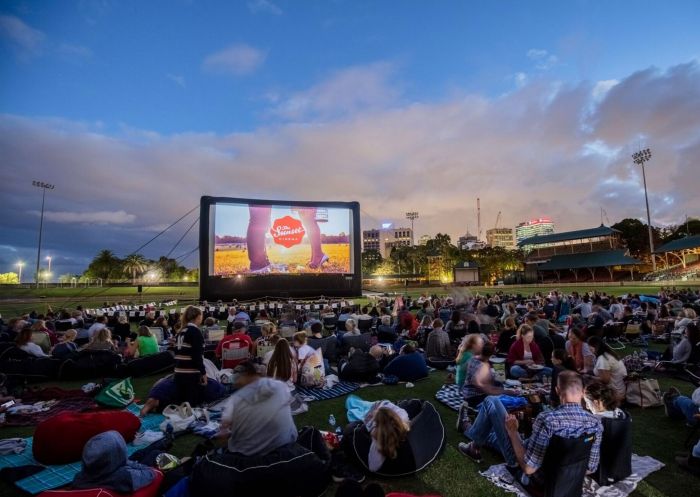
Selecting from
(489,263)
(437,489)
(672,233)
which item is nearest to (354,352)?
(437,489)

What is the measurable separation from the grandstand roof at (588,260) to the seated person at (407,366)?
56316 millimetres

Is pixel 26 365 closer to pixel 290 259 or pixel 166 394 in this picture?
pixel 166 394

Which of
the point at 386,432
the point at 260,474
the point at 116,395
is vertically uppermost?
the point at 386,432

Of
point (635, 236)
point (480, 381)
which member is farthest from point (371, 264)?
point (480, 381)

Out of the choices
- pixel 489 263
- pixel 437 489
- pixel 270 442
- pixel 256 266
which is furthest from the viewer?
pixel 489 263

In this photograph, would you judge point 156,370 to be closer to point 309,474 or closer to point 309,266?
point 309,474

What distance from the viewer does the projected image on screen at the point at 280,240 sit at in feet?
80.6

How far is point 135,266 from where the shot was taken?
84.6 metres

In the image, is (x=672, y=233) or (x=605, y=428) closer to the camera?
(x=605, y=428)

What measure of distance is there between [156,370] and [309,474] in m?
6.66

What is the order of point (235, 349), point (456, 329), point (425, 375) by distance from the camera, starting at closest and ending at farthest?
point (425, 375) → point (235, 349) → point (456, 329)

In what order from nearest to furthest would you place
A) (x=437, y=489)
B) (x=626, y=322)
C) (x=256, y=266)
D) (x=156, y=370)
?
1. (x=437, y=489)
2. (x=156, y=370)
3. (x=626, y=322)
4. (x=256, y=266)

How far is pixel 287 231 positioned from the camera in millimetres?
26000

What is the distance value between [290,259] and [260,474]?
2303 centimetres
